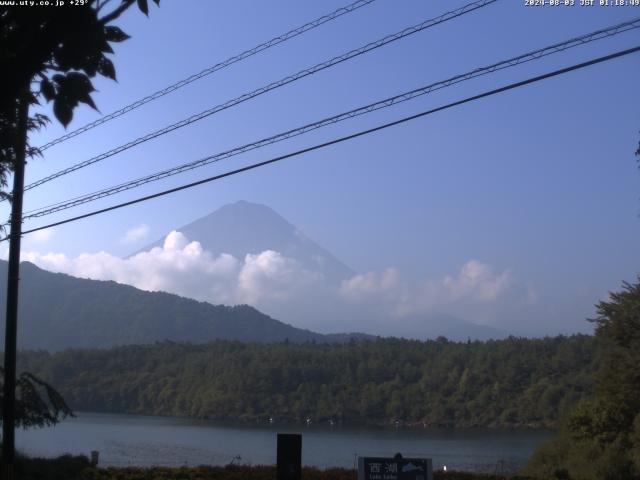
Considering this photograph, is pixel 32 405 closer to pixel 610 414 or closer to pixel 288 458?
pixel 288 458

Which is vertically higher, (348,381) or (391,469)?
(348,381)

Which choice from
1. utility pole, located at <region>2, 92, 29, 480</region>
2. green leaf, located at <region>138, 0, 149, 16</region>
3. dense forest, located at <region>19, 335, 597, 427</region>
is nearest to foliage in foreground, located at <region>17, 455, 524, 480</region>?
utility pole, located at <region>2, 92, 29, 480</region>

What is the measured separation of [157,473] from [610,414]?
56.9 ft

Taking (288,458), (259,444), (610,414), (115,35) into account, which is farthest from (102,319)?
(115,35)

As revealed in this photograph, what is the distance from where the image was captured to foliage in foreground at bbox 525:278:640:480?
26500mm

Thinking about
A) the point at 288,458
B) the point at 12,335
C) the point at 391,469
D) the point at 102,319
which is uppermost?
the point at 102,319

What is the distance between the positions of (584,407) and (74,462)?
738 inches

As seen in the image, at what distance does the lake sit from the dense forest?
3665 millimetres

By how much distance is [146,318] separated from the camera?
184500mm

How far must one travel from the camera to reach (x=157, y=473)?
20016mm

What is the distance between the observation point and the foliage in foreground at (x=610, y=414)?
1043 inches

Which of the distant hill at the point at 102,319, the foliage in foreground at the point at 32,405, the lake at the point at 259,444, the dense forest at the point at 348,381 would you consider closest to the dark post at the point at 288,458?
the foliage in foreground at the point at 32,405

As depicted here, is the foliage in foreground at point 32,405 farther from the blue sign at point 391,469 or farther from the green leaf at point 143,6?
the green leaf at point 143,6

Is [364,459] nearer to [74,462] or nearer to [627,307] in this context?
[74,462]
